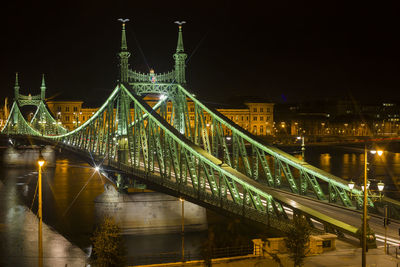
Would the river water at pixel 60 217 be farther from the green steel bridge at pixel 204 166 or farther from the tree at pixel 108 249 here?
the tree at pixel 108 249

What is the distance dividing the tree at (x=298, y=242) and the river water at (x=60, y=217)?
12720 millimetres

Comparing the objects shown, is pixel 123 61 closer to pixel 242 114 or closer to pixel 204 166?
pixel 204 166

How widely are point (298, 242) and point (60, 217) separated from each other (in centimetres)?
2669

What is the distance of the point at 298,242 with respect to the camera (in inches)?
685

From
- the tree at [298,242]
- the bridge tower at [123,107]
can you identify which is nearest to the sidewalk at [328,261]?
the tree at [298,242]

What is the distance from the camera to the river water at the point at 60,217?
30141 mm

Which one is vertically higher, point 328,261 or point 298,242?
point 298,242

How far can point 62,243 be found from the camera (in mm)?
31781

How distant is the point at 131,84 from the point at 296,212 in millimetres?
19284

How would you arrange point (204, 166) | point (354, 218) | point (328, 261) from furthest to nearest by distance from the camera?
1. point (204, 166)
2. point (354, 218)
3. point (328, 261)

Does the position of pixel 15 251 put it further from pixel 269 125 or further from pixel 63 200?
pixel 269 125

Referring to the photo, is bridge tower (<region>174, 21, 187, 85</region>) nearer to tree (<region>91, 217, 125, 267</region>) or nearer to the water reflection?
tree (<region>91, 217, 125, 267</region>)

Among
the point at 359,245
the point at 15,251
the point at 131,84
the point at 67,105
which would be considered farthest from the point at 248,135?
the point at 67,105

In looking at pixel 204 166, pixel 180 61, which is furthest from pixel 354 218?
pixel 180 61
